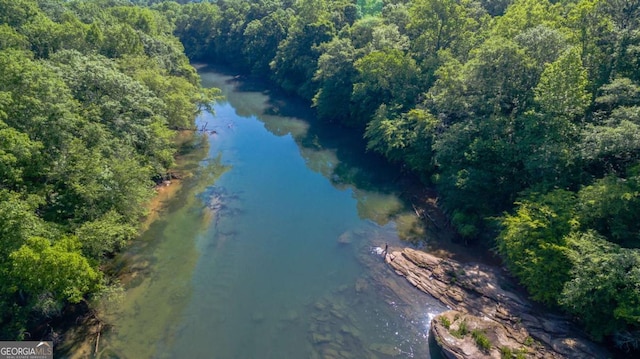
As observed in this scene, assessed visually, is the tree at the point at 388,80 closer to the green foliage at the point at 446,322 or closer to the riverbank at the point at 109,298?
the riverbank at the point at 109,298

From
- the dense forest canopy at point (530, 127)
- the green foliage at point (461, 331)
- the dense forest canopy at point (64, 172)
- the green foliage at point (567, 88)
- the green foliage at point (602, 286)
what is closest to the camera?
the green foliage at point (602, 286)

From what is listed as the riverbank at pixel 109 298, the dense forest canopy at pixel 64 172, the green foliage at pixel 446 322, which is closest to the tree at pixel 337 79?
the riverbank at pixel 109 298

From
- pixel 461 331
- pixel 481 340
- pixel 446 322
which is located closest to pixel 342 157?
pixel 446 322

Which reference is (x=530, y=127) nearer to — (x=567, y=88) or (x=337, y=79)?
(x=567, y=88)

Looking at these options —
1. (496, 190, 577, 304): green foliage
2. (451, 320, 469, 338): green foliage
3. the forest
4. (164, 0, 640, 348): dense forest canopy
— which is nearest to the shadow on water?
(164, 0, 640, 348): dense forest canopy

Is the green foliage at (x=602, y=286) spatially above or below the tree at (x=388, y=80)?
below

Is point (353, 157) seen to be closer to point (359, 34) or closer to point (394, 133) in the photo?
point (394, 133)

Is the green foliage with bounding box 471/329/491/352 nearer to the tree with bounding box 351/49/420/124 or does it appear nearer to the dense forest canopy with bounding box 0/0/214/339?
the dense forest canopy with bounding box 0/0/214/339
